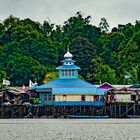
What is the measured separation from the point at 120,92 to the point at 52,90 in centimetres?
914

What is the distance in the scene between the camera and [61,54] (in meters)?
133

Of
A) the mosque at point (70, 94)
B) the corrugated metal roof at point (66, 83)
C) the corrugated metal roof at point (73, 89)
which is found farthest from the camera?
the corrugated metal roof at point (66, 83)

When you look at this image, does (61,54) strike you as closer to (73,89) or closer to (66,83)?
(66,83)

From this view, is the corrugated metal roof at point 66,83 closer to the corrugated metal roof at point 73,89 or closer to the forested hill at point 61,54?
the corrugated metal roof at point 73,89

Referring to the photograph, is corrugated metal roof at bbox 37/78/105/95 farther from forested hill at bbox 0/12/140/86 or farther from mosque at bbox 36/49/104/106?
forested hill at bbox 0/12/140/86

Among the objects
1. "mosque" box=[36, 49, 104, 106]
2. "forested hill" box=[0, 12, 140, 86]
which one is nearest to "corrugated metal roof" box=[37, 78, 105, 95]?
"mosque" box=[36, 49, 104, 106]

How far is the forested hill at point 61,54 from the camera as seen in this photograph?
12112cm

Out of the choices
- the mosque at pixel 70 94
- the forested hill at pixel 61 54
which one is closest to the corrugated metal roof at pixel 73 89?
the mosque at pixel 70 94

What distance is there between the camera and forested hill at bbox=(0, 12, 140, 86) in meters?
121

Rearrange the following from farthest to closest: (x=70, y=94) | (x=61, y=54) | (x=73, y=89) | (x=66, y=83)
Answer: (x=61, y=54)
(x=66, y=83)
(x=70, y=94)
(x=73, y=89)

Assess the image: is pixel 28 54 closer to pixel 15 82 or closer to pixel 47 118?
pixel 15 82

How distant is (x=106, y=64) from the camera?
129250 mm

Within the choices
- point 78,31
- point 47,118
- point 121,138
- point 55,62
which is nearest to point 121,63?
point 55,62

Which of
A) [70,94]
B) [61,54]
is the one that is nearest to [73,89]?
[70,94]
